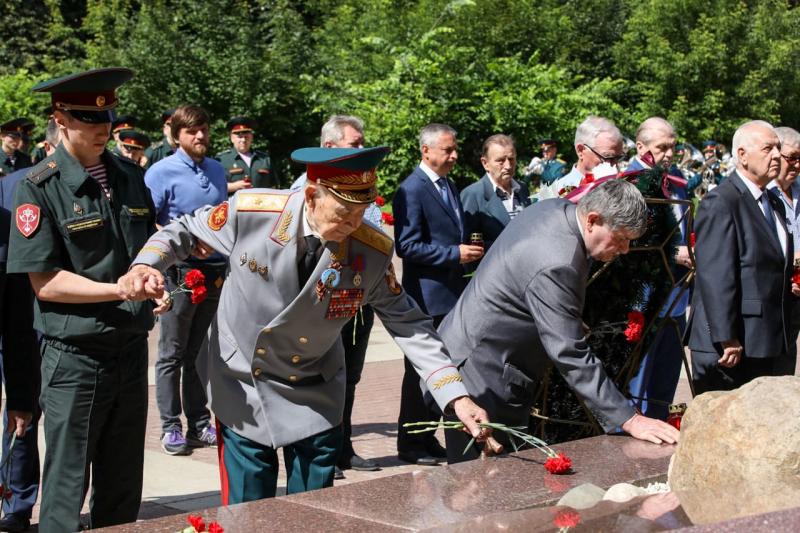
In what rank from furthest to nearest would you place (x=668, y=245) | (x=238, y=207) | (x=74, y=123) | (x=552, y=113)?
(x=552, y=113), (x=668, y=245), (x=74, y=123), (x=238, y=207)

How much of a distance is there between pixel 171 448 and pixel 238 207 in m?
3.64

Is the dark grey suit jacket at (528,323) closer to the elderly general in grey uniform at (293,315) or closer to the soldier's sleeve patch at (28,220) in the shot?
the elderly general in grey uniform at (293,315)

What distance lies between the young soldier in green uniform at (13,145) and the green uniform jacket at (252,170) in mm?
2979

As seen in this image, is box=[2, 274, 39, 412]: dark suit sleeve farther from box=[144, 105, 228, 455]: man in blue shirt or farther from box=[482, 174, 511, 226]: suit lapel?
box=[482, 174, 511, 226]: suit lapel

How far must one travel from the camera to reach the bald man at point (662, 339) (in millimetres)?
6605

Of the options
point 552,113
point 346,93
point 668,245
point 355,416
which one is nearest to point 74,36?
point 346,93

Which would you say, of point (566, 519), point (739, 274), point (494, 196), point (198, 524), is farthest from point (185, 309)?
point (566, 519)

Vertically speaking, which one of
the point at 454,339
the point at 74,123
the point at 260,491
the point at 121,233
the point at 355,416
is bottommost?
the point at 355,416

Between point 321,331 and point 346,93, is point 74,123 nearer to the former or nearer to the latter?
point 321,331

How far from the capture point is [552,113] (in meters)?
24.3

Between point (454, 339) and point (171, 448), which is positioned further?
point (171, 448)

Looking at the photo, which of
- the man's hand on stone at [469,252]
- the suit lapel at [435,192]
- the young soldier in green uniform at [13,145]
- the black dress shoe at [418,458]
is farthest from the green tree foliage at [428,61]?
the black dress shoe at [418,458]

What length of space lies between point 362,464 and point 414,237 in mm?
1513

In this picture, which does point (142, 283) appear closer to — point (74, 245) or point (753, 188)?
point (74, 245)
